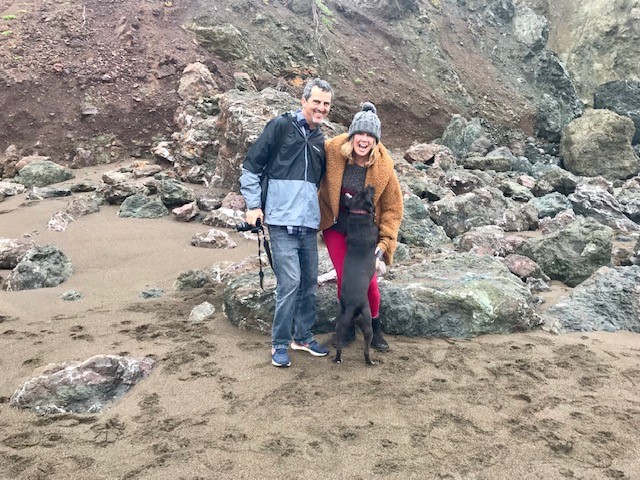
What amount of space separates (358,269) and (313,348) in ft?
2.59

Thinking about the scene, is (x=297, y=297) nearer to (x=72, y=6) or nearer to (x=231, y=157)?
(x=231, y=157)

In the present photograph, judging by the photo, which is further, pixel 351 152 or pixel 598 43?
pixel 598 43

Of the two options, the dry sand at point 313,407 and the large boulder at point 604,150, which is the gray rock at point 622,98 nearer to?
the large boulder at point 604,150

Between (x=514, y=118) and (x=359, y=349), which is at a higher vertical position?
(x=514, y=118)

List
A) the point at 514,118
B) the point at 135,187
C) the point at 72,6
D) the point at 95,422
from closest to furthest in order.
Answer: the point at 95,422 < the point at 135,187 < the point at 72,6 < the point at 514,118

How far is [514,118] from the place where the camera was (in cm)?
2034

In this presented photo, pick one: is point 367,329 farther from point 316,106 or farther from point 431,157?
point 431,157

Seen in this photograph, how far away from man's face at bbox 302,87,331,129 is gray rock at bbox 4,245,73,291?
3825 millimetres

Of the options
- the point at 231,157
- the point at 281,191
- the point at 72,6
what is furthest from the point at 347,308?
the point at 72,6

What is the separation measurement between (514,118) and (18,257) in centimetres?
1906

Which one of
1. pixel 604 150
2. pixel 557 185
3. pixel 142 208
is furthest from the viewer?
pixel 604 150

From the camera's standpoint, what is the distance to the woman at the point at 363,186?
12.7 feet

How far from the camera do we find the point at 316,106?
378 centimetres

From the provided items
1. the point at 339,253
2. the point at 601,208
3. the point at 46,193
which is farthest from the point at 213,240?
the point at 601,208
